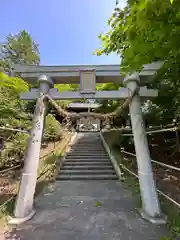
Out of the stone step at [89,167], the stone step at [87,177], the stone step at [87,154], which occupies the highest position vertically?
the stone step at [87,154]

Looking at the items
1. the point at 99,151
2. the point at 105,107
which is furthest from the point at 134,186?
the point at 105,107

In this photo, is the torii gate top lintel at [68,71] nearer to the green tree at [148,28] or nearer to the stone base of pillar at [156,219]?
the green tree at [148,28]

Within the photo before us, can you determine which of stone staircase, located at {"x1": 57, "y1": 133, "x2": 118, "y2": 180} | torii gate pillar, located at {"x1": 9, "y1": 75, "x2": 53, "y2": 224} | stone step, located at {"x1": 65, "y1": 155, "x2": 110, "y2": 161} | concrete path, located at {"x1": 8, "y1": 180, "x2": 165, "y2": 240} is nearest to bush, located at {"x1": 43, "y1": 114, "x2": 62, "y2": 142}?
stone staircase, located at {"x1": 57, "y1": 133, "x2": 118, "y2": 180}

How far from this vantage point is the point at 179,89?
4004mm

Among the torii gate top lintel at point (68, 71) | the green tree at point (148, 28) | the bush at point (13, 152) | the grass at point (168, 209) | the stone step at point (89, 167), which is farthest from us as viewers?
the stone step at point (89, 167)

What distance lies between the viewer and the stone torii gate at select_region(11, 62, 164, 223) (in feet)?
10.4

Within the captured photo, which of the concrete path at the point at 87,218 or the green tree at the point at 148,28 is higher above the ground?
the green tree at the point at 148,28

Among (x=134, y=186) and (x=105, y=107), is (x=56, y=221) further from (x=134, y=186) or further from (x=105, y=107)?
(x=105, y=107)

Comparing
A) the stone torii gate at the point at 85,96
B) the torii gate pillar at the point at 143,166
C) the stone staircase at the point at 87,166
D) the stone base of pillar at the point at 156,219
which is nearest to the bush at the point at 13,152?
the stone staircase at the point at 87,166

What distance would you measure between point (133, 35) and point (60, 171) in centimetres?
531

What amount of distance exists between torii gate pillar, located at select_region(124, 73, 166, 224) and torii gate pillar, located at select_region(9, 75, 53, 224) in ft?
6.99

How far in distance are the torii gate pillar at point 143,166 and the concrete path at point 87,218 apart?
0.80ft

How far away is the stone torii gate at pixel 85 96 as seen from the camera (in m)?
3.16

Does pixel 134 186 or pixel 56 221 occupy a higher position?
pixel 134 186
